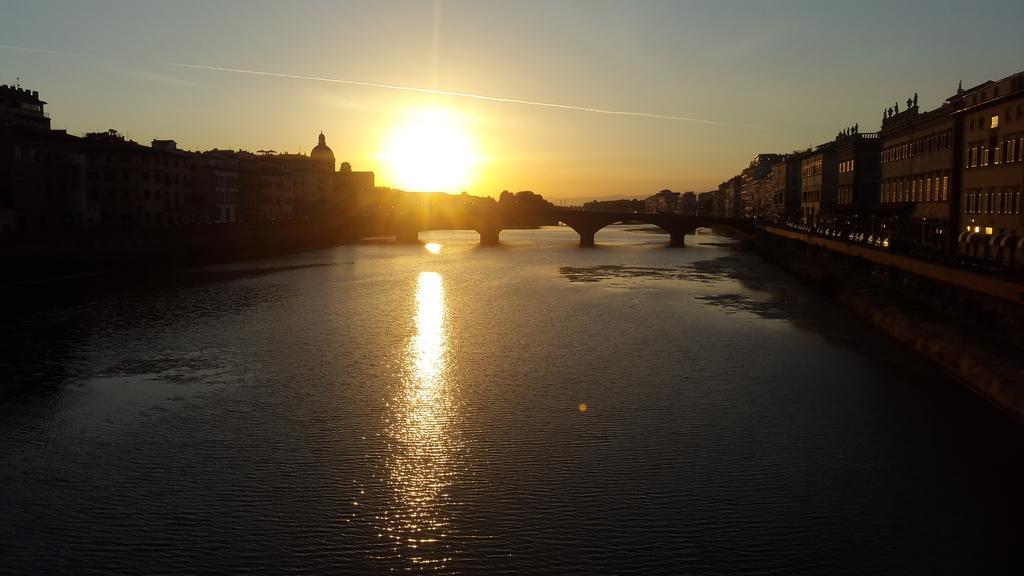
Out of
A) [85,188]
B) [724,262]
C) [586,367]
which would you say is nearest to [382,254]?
[85,188]

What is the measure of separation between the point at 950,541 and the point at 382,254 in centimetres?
7132

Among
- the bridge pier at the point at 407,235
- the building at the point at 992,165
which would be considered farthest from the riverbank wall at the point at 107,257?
the building at the point at 992,165

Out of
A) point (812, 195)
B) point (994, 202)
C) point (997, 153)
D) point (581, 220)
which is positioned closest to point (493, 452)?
point (994, 202)

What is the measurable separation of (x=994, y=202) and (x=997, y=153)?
2.29m

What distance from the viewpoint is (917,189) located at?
174ft

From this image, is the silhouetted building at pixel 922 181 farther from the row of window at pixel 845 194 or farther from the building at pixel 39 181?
the building at pixel 39 181

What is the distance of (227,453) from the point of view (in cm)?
1680

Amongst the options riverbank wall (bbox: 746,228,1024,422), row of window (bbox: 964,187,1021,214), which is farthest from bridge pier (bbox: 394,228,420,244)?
row of window (bbox: 964,187,1021,214)

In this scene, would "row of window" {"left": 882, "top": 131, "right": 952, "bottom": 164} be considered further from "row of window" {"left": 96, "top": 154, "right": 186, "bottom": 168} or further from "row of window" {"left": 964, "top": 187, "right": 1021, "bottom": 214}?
"row of window" {"left": 96, "top": 154, "right": 186, "bottom": 168}

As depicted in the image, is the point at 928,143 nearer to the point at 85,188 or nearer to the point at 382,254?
the point at 382,254

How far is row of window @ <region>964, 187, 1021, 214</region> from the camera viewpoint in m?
37.1

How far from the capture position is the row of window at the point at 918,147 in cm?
4821

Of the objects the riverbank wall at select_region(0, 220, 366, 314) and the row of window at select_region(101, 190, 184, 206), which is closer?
the riverbank wall at select_region(0, 220, 366, 314)

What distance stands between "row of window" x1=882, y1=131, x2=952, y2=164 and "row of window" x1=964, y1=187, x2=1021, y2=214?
5.64 m
